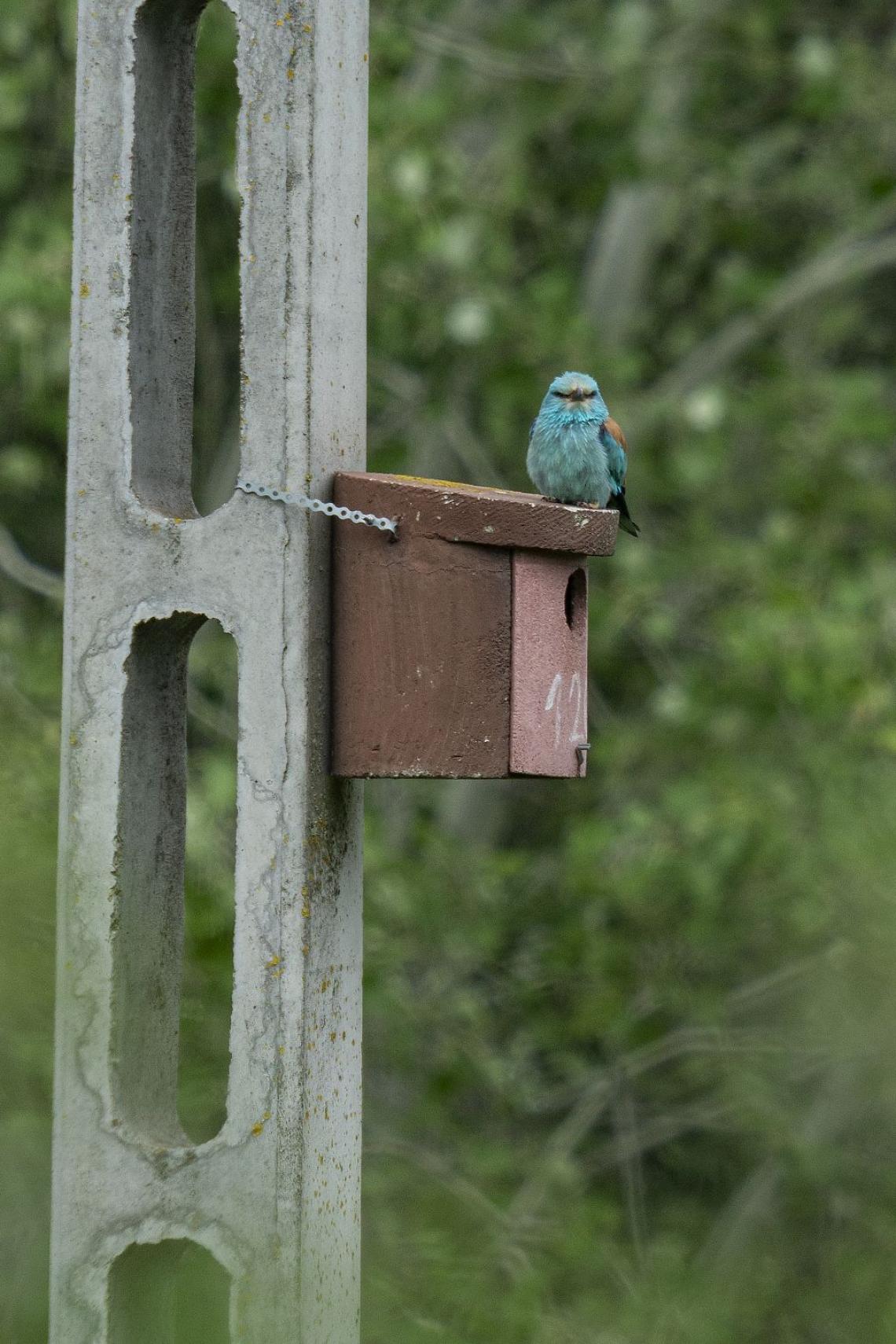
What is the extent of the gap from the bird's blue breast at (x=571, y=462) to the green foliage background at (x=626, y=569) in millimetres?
1469

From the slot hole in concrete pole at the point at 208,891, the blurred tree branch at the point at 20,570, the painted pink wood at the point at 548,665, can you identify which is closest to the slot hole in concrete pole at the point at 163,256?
the painted pink wood at the point at 548,665

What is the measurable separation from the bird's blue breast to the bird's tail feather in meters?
0.09

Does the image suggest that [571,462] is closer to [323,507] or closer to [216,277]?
[323,507]

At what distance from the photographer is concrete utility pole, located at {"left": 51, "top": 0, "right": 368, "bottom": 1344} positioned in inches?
92.7

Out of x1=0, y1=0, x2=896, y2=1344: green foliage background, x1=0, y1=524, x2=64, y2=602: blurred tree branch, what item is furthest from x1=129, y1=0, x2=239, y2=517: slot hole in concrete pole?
x1=0, y1=524, x2=64, y2=602: blurred tree branch

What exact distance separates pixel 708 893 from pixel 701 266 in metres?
3.15

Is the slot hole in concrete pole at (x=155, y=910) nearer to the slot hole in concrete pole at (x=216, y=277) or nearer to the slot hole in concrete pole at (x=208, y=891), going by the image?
the slot hole in concrete pole at (x=208, y=891)

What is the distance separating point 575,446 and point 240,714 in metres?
1.18

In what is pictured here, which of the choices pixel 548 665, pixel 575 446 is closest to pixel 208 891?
pixel 575 446

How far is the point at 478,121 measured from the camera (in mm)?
7137

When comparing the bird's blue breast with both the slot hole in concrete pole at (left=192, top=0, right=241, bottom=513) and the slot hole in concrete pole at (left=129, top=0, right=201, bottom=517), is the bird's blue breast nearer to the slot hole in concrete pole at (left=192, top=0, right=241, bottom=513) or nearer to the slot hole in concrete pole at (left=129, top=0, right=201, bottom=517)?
the slot hole in concrete pole at (left=129, top=0, right=201, bottom=517)

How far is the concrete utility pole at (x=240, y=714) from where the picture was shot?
92.7 inches

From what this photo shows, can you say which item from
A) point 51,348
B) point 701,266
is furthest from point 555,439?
point 701,266

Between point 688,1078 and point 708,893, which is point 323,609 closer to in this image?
point 708,893
